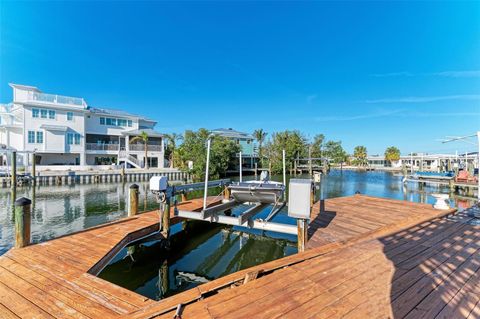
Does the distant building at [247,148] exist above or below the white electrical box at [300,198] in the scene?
above

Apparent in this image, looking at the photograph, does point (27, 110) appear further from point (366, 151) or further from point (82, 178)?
point (366, 151)

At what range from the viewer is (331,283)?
299cm

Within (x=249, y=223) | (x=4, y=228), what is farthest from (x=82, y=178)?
(x=249, y=223)

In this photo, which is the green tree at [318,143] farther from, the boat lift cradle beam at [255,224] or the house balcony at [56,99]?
the boat lift cradle beam at [255,224]

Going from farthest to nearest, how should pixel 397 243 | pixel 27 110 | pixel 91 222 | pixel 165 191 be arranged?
pixel 27 110
pixel 91 222
pixel 165 191
pixel 397 243

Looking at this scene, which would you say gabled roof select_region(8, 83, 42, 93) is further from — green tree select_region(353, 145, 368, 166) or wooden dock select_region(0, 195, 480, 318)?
green tree select_region(353, 145, 368, 166)

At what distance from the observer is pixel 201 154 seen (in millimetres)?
29969

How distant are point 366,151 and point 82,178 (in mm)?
69845

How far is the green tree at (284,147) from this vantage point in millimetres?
41656

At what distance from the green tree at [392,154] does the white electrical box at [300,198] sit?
249 ft

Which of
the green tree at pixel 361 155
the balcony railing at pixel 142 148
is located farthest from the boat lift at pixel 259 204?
the green tree at pixel 361 155

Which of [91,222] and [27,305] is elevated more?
[27,305]

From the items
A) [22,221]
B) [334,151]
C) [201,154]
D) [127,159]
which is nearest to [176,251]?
[22,221]

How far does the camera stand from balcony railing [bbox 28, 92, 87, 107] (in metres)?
26.8
